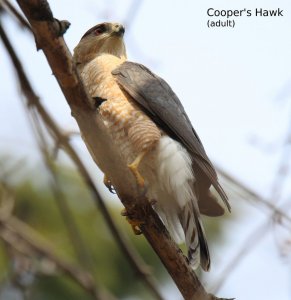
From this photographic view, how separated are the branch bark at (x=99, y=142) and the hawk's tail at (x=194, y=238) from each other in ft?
1.46

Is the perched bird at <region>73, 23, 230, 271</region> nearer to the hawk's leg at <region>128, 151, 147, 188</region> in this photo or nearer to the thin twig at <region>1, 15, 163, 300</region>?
the hawk's leg at <region>128, 151, 147, 188</region>

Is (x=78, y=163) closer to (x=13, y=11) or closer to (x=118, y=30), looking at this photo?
(x=13, y=11)

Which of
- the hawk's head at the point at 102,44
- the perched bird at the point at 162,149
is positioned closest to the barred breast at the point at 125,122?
the perched bird at the point at 162,149

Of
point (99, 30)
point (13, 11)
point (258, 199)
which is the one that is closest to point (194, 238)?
point (258, 199)

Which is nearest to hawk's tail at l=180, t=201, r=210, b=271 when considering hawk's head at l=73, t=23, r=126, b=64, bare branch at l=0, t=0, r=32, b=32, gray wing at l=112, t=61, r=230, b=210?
gray wing at l=112, t=61, r=230, b=210

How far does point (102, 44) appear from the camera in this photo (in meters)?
5.58

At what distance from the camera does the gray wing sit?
181 inches

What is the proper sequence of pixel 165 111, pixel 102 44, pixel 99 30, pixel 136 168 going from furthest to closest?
pixel 99 30 → pixel 102 44 → pixel 165 111 → pixel 136 168

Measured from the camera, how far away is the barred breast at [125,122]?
4477 millimetres

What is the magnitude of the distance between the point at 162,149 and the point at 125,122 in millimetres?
303

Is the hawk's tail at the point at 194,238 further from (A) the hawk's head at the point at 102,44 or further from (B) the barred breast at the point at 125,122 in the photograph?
(A) the hawk's head at the point at 102,44

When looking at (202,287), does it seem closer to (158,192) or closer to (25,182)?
(158,192)

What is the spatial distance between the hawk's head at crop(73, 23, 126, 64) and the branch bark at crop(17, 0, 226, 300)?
1913 mm

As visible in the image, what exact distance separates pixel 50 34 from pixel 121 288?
5079 millimetres
